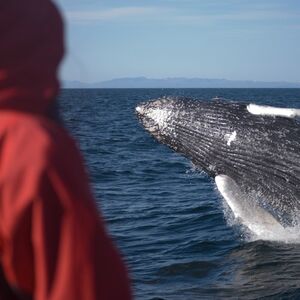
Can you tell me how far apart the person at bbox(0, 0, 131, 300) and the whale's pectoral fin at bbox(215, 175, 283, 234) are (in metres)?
7.10

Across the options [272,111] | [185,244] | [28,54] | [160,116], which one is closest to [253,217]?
[272,111]

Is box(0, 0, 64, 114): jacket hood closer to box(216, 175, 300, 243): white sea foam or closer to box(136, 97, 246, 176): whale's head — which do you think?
box(216, 175, 300, 243): white sea foam

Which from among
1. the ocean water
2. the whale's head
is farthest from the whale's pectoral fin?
the ocean water

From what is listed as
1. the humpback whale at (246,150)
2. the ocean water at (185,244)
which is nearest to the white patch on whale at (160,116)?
the humpback whale at (246,150)

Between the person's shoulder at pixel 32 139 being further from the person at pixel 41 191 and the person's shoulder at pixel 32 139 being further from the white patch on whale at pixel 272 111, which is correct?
the white patch on whale at pixel 272 111

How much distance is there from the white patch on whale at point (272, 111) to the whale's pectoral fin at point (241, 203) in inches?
37.0

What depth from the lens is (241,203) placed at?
8.72m

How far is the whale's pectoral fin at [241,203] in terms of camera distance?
8.70 meters

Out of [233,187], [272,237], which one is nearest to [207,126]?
[233,187]

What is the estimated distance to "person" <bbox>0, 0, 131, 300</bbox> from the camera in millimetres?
1580

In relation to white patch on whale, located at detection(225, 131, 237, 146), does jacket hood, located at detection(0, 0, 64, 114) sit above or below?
above

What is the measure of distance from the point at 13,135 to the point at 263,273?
769 cm

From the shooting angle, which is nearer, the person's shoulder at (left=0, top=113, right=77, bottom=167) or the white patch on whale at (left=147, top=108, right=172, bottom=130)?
the person's shoulder at (left=0, top=113, right=77, bottom=167)

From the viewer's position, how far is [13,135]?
1.65 m
